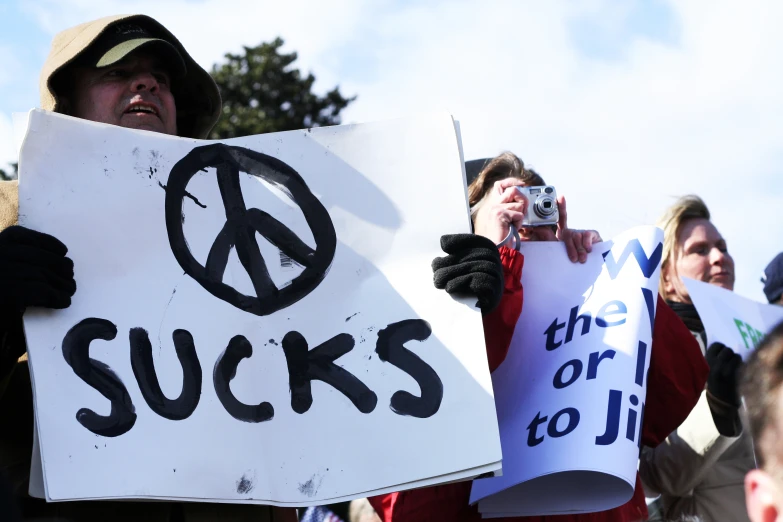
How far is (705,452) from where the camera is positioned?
365cm

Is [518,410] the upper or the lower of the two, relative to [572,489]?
upper

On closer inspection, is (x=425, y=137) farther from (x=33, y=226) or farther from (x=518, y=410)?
(x=33, y=226)

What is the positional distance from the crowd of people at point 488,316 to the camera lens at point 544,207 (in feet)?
0.13

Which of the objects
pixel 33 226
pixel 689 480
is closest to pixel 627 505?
pixel 689 480

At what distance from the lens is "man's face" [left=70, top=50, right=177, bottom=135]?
10.2 feet

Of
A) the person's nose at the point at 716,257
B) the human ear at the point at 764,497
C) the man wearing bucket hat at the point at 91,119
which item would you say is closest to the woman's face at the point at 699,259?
the person's nose at the point at 716,257

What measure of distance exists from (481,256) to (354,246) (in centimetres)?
32

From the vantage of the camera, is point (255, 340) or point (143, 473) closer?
point (143, 473)

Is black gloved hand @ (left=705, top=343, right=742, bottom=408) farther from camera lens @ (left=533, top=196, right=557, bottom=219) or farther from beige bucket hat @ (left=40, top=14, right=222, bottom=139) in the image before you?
beige bucket hat @ (left=40, top=14, right=222, bottom=139)

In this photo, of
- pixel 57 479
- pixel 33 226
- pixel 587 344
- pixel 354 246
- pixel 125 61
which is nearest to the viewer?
pixel 57 479

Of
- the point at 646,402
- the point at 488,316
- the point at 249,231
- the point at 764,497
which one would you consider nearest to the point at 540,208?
the point at 488,316

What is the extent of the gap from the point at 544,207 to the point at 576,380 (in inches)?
20.3

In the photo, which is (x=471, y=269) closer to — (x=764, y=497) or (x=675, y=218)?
(x=764, y=497)

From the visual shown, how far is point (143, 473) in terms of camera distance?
7.98 feet
